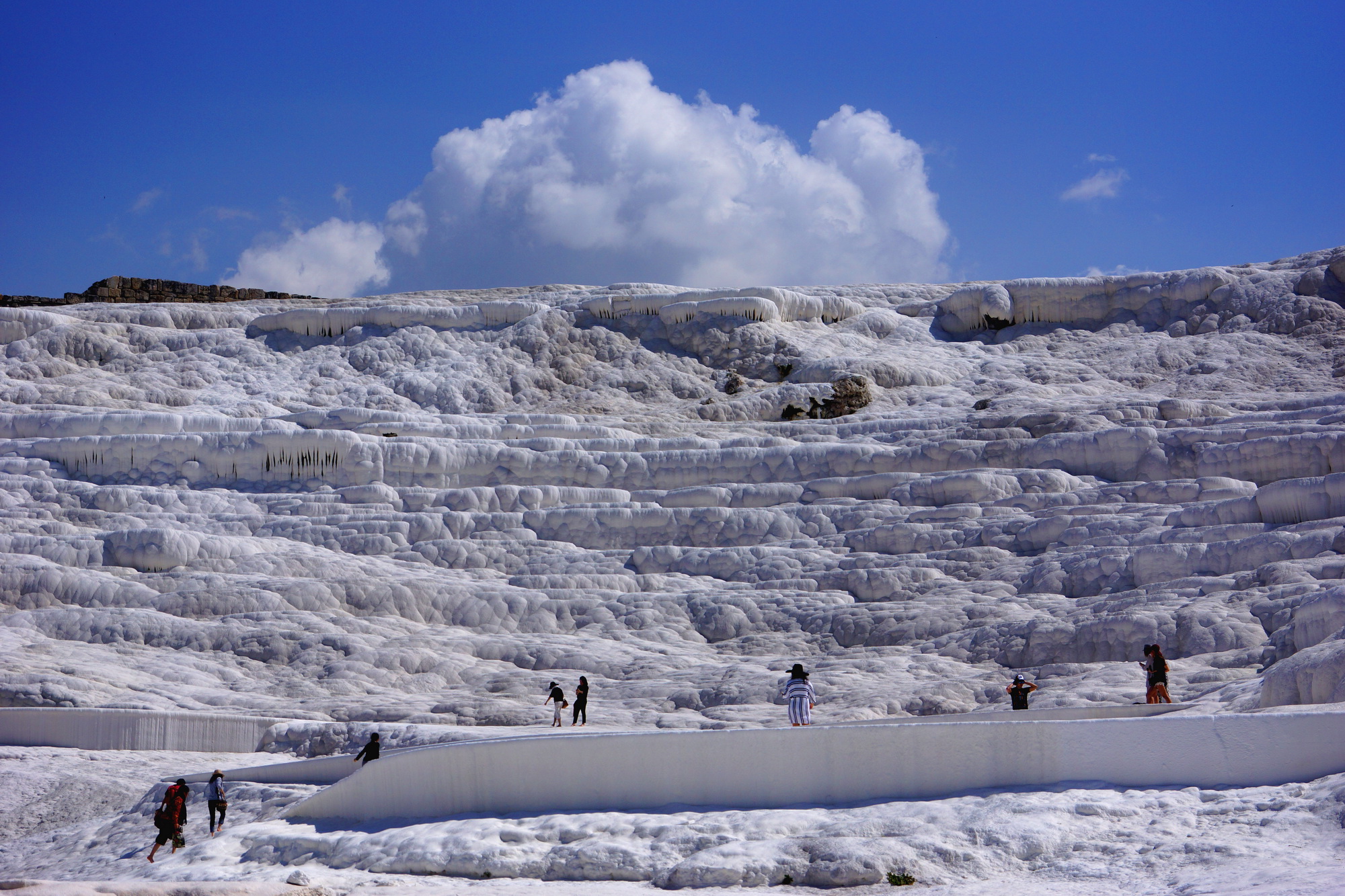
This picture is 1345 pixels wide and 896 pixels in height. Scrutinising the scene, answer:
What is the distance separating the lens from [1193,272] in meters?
35.2

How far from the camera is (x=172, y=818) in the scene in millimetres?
10562

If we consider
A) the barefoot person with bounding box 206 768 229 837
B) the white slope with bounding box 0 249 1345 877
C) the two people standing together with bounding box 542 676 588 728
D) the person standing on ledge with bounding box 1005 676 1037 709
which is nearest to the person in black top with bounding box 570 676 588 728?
the two people standing together with bounding box 542 676 588 728

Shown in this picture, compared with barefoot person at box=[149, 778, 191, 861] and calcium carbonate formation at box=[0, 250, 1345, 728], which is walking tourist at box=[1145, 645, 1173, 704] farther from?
barefoot person at box=[149, 778, 191, 861]

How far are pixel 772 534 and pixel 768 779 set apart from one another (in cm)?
1360

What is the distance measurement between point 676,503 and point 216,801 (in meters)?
13.6

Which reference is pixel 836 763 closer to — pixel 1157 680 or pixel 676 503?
Result: pixel 1157 680

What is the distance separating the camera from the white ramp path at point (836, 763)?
822 cm

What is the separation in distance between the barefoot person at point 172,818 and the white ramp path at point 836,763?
1713 mm

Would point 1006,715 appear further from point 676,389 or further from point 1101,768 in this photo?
point 676,389

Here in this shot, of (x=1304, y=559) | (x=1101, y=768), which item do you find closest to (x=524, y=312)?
(x=1304, y=559)

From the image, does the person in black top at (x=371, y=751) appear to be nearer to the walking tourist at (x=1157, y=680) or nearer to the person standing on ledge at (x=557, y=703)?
the person standing on ledge at (x=557, y=703)

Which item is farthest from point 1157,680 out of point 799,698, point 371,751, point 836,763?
point 371,751

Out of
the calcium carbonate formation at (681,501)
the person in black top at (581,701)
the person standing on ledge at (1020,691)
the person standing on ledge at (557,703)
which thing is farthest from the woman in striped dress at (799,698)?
the person in black top at (581,701)

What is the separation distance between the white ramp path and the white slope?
318cm
